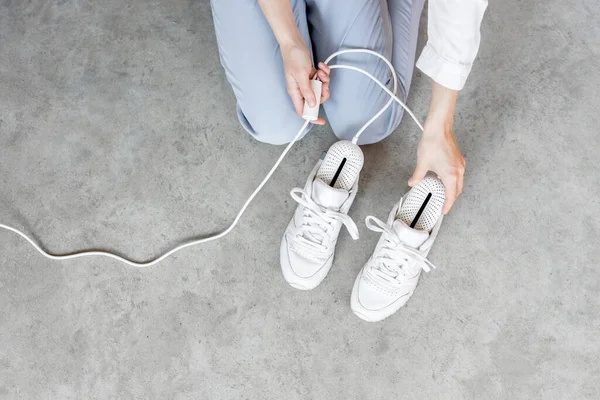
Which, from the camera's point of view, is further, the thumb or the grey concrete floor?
the grey concrete floor

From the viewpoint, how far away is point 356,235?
982 millimetres

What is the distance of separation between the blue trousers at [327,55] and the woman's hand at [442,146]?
0.55ft

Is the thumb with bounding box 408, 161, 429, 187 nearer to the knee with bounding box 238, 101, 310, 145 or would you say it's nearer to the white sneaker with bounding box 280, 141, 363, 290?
the white sneaker with bounding box 280, 141, 363, 290

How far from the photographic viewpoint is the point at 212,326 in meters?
1.03

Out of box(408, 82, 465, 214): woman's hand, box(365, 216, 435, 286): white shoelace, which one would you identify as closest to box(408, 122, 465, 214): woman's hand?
box(408, 82, 465, 214): woman's hand

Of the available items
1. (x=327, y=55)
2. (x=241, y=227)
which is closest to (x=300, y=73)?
(x=327, y=55)

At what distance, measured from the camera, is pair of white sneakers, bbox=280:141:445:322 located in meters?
0.94

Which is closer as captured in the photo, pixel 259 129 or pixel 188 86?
pixel 259 129

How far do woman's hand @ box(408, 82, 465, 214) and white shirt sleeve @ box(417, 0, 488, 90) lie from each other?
38 millimetres

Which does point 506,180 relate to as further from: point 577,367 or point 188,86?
point 188,86

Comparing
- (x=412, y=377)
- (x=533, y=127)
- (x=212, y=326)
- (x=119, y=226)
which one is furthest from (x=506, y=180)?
(x=119, y=226)

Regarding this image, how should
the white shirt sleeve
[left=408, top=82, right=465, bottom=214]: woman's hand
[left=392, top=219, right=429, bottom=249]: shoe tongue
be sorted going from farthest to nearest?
[left=392, top=219, right=429, bottom=249]: shoe tongue, [left=408, top=82, right=465, bottom=214]: woman's hand, the white shirt sleeve

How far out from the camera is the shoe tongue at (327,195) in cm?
94

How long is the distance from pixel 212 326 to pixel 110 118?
0.47m
